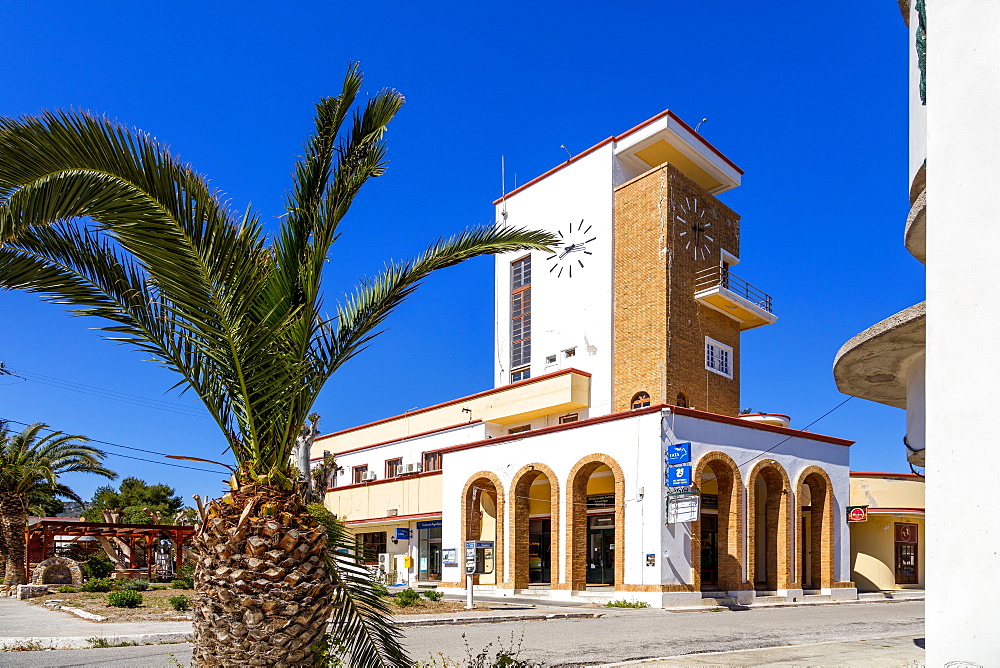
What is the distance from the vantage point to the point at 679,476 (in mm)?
25312

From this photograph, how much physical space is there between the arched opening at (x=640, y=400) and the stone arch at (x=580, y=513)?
14.6 feet

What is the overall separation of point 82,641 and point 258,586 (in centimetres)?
1002

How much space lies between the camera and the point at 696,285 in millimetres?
34219

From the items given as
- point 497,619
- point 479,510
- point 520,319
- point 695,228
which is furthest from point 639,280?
point 497,619

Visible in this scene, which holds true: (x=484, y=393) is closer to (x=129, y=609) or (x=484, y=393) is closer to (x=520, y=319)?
(x=520, y=319)

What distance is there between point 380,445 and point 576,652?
33.0 metres

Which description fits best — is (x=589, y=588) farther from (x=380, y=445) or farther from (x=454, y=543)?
(x=380, y=445)

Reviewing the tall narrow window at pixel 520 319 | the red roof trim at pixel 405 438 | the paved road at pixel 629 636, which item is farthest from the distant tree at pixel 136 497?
the paved road at pixel 629 636

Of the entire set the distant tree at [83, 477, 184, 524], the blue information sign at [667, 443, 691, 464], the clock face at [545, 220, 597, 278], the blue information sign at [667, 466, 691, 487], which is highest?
the clock face at [545, 220, 597, 278]

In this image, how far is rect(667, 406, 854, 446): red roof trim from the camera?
2659 centimetres

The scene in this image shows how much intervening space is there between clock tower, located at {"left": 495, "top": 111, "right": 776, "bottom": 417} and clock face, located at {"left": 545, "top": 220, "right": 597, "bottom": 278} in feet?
0.21

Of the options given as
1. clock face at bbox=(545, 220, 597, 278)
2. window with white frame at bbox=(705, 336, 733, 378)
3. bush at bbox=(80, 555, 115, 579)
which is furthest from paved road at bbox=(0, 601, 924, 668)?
bush at bbox=(80, 555, 115, 579)

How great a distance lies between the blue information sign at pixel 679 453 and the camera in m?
25.2

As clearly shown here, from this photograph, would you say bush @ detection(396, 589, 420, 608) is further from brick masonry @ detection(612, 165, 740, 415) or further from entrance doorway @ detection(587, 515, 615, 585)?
brick masonry @ detection(612, 165, 740, 415)
